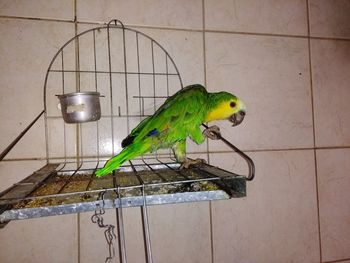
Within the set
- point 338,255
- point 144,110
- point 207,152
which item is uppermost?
point 144,110

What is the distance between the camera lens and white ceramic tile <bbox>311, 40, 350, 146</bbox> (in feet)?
3.51

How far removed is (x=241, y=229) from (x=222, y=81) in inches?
24.1

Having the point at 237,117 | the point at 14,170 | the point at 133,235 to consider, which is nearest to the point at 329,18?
the point at 237,117

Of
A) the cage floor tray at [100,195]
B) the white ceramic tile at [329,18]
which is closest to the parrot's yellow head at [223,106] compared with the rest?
the cage floor tray at [100,195]

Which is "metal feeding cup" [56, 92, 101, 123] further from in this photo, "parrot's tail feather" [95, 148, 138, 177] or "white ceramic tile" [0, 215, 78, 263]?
"white ceramic tile" [0, 215, 78, 263]

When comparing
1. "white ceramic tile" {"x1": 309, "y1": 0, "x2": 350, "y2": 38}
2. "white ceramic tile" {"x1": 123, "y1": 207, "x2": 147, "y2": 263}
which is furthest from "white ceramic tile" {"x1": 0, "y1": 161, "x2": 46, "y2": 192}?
"white ceramic tile" {"x1": 309, "y1": 0, "x2": 350, "y2": 38}

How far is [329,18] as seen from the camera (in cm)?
110

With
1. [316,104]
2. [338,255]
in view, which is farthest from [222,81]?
[338,255]

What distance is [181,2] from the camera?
3.14ft

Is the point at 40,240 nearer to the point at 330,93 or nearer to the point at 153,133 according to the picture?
the point at 153,133

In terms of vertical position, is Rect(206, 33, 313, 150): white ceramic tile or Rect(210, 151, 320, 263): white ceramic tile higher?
Rect(206, 33, 313, 150): white ceramic tile

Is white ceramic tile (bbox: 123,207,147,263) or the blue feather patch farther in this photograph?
white ceramic tile (bbox: 123,207,147,263)

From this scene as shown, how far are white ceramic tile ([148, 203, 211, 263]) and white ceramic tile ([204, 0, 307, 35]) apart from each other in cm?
75

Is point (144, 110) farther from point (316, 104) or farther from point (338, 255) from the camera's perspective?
point (338, 255)
